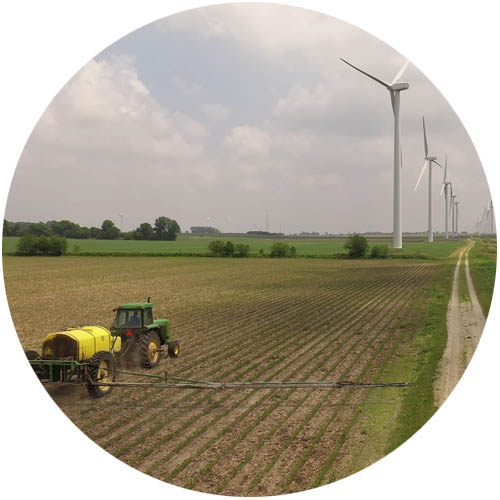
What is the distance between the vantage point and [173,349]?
484 centimetres

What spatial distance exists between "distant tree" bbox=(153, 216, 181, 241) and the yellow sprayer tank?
1.18m

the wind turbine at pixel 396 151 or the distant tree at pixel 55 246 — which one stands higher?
the wind turbine at pixel 396 151

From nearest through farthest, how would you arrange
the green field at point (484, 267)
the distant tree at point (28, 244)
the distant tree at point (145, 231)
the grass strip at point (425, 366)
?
the grass strip at point (425, 366) < the distant tree at point (145, 231) < the green field at point (484, 267) < the distant tree at point (28, 244)

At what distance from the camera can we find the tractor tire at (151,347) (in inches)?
190

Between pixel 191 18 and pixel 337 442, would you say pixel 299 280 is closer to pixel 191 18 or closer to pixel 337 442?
pixel 337 442

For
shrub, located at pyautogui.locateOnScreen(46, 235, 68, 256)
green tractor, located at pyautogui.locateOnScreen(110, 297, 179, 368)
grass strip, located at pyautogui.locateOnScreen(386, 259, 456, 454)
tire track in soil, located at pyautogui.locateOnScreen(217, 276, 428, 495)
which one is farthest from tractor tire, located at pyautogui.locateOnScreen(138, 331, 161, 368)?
grass strip, located at pyautogui.locateOnScreen(386, 259, 456, 454)

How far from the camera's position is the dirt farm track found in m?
3.96

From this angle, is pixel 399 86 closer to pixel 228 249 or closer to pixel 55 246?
pixel 228 249

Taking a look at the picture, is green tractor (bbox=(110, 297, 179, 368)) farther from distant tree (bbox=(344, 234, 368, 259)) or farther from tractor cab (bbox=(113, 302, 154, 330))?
distant tree (bbox=(344, 234, 368, 259))

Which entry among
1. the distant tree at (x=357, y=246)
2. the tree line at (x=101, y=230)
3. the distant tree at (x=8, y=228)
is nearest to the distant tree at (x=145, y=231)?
the tree line at (x=101, y=230)

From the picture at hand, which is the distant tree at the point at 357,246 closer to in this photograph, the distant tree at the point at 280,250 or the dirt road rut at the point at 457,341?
the distant tree at the point at 280,250

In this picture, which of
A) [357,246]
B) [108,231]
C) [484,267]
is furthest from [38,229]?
[484,267]

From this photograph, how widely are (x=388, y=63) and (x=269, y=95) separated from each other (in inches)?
54.2

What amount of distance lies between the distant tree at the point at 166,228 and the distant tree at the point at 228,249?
580 mm
